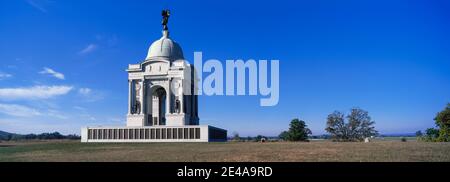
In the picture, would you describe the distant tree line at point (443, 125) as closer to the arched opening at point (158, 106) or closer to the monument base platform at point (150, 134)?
the monument base platform at point (150, 134)

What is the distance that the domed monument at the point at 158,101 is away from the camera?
7500 cm

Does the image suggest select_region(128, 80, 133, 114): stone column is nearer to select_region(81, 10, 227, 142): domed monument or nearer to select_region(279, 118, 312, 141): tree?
select_region(81, 10, 227, 142): domed monument

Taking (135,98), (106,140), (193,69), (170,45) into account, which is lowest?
(106,140)

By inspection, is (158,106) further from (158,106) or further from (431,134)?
(431,134)

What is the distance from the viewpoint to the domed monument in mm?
75000

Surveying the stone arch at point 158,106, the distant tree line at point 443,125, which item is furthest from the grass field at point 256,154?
the stone arch at point 158,106

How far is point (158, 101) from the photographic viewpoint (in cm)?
9250

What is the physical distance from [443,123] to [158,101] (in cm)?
6109

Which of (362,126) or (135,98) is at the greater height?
(135,98)

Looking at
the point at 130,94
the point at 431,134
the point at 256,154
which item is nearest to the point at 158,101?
the point at 130,94
